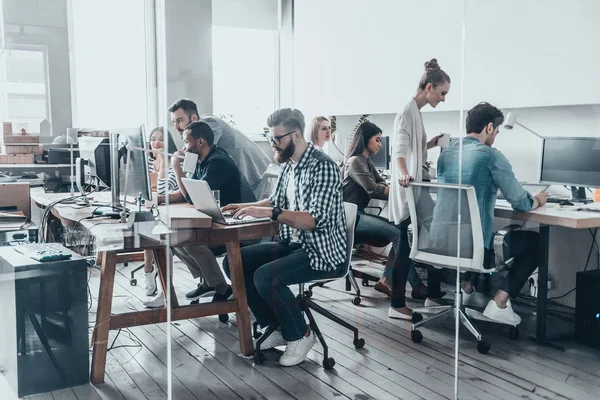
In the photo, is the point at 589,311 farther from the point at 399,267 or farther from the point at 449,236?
the point at 399,267

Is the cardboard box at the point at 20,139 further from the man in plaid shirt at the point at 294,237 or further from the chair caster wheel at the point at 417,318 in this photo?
the chair caster wheel at the point at 417,318

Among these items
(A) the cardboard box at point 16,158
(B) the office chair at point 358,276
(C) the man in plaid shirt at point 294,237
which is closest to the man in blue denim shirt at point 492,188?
(B) the office chair at point 358,276

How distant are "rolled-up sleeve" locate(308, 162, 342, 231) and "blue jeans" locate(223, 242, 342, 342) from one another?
0.19 metres

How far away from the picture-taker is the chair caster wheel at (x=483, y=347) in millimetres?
3041

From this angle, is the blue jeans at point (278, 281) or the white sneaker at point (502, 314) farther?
the white sneaker at point (502, 314)

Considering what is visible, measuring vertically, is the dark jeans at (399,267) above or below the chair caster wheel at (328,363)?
above

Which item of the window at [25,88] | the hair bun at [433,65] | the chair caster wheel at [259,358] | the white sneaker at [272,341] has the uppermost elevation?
the hair bun at [433,65]

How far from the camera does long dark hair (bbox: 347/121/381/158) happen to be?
9.36 feet

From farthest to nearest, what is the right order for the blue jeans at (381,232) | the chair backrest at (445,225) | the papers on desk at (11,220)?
the chair backrest at (445,225), the blue jeans at (381,232), the papers on desk at (11,220)

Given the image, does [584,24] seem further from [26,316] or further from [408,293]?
[26,316]

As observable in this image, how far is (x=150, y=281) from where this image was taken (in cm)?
251

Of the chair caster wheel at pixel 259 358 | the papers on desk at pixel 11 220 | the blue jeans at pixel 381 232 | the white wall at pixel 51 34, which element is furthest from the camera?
the blue jeans at pixel 381 232

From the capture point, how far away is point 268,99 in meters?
2.58

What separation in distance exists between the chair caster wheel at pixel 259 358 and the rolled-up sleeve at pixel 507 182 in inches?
54.2
